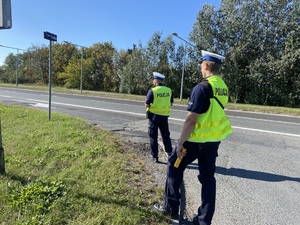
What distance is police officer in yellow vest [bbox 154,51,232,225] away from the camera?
245 centimetres

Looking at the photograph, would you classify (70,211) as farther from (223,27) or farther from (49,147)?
(223,27)

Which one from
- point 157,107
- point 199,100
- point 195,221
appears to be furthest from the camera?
point 157,107

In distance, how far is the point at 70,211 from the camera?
2641 millimetres

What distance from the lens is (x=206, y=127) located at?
2555mm

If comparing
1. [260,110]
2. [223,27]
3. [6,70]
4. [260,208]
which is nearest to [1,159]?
[260,208]

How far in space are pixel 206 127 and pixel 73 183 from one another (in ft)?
6.73

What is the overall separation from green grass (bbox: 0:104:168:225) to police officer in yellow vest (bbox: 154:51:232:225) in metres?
0.63

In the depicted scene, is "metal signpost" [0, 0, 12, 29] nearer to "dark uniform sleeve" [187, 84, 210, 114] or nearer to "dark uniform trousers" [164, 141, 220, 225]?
"dark uniform sleeve" [187, 84, 210, 114]

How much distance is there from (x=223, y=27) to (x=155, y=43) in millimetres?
8928

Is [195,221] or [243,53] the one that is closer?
[195,221]

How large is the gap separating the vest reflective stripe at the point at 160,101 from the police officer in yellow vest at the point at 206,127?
2093 millimetres

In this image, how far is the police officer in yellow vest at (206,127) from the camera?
245 cm

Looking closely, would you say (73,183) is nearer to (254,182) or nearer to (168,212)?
(168,212)

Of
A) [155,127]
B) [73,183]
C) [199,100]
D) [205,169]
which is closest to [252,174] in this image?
[155,127]
